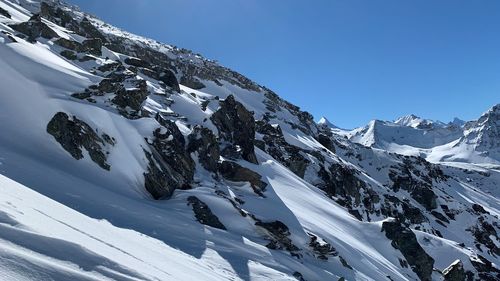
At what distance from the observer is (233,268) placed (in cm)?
1557

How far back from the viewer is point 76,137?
21.1 meters

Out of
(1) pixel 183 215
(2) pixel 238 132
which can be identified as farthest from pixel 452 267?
(1) pixel 183 215

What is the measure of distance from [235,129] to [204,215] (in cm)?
2539

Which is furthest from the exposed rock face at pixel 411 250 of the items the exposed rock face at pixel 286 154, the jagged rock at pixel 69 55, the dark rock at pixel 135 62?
the dark rock at pixel 135 62

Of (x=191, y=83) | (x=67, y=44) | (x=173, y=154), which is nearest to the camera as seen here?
(x=173, y=154)

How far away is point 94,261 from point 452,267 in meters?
44.0

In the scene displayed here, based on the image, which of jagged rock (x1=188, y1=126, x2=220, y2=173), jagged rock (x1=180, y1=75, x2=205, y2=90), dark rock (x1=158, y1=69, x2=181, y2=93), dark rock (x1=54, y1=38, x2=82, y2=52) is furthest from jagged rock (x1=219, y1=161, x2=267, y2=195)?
jagged rock (x1=180, y1=75, x2=205, y2=90)

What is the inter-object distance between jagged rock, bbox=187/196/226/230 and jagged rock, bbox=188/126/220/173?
32.5 ft

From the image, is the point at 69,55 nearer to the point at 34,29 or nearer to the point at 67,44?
the point at 67,44

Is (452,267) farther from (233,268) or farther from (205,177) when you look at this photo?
(233,268)

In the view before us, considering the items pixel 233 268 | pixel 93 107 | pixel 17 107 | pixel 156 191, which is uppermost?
pixel 93 107

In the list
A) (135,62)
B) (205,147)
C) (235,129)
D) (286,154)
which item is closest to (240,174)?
(205,147)

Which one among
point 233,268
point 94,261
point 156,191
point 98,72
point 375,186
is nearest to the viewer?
point 94,261

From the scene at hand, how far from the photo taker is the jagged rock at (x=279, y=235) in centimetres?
2216
